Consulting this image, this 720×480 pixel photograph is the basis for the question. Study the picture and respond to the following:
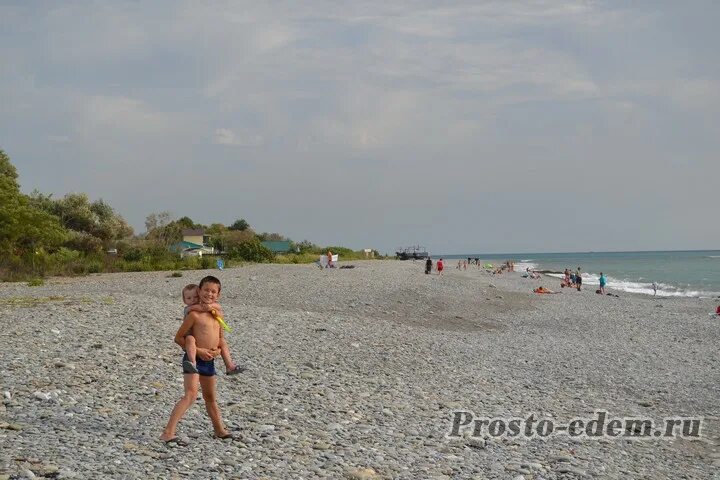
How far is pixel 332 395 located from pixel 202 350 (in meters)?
2.84

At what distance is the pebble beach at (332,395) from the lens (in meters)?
6.08

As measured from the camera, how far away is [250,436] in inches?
264

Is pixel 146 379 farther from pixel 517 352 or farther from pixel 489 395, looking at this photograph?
pixel 517 352

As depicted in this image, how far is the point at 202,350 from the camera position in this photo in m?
6.21

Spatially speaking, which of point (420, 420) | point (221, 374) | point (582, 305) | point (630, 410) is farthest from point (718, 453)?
point (582, 305)

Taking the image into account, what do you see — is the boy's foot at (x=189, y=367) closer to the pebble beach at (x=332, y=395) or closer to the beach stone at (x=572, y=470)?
the pebble beach at (x=332, y=395)

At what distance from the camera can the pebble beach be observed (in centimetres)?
608

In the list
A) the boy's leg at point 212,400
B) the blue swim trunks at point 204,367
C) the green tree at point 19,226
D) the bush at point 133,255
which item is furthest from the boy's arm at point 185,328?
the bush at point 133,255

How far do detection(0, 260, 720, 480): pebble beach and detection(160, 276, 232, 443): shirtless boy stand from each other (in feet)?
0.93

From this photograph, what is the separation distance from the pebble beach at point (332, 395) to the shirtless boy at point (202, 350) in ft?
0.93

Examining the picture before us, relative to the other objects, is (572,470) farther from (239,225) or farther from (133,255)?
(239,225)

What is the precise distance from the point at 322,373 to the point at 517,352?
5868mm

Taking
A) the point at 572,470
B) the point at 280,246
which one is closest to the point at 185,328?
the point at 572,470

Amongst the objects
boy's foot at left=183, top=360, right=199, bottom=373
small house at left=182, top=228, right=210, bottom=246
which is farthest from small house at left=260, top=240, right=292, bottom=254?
boy's foot at left=183, top=360, right=199, bottom=373
